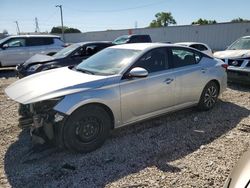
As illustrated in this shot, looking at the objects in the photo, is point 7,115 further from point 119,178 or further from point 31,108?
point 119,178

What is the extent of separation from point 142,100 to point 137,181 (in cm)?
157

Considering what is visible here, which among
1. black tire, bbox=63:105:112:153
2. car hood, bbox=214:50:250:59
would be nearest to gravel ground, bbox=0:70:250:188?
black tire, bbox=63:105:112:153

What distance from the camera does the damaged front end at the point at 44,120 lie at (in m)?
3.82

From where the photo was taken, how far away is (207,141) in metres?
4.59

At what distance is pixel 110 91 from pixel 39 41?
10.2m

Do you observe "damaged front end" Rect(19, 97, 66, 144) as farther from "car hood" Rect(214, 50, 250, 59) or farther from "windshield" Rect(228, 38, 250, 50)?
"windshield" Rect(228, 38, 250, 50)

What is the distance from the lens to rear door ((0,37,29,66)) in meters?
12.7

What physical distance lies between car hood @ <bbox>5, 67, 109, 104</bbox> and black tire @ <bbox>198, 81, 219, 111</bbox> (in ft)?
8.43

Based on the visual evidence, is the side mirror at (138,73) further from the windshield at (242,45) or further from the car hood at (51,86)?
the windshield at (242,45)

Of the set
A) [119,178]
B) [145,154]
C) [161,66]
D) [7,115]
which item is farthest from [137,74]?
[7,115]

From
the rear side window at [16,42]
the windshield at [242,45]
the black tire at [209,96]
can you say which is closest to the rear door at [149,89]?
the black tire at [209,96]

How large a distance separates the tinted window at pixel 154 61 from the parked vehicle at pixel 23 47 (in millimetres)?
8975

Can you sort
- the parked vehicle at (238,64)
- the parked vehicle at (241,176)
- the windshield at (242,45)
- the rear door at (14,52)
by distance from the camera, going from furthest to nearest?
the rear door at (14,52), the windshield at (242,45), the parked vehicle at (238,64), the parked vehicle at (241,176)

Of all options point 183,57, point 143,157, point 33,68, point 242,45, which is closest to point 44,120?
point 143,157
